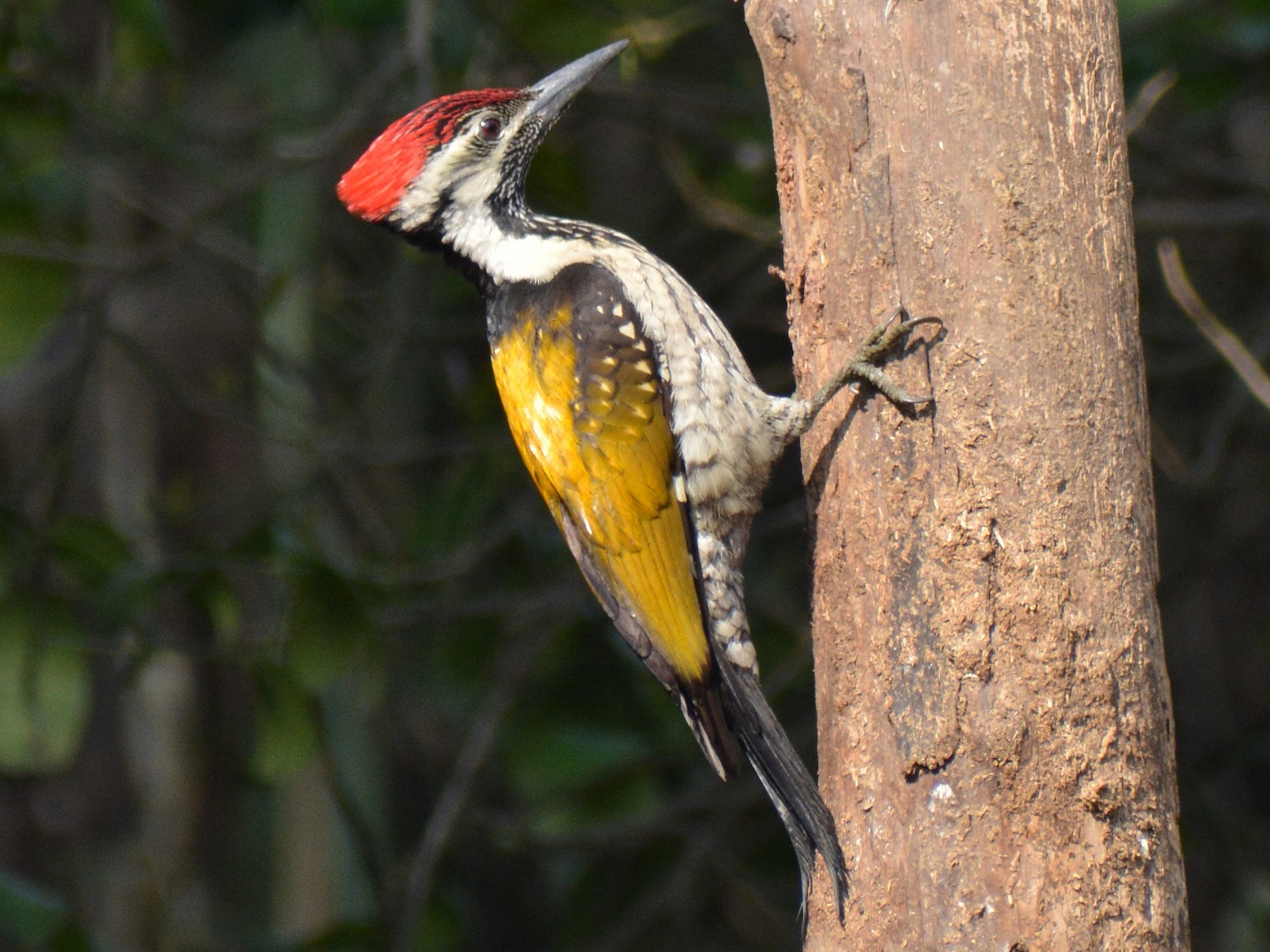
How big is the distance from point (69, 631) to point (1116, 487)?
3.03 meters

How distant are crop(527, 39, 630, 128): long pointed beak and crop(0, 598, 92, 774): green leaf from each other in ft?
6.61

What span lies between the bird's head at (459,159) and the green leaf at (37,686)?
1599 millimetres

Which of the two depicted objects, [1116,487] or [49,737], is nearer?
[1116,487]

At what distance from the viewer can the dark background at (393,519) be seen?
4121 millimetres

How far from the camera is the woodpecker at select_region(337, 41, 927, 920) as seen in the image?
2.90 metres

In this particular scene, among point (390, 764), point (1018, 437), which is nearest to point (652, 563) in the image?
point (1018, 437)

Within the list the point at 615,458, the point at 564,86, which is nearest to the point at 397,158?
the point at 564,86

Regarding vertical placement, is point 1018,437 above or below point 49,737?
above

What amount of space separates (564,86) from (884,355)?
155cm

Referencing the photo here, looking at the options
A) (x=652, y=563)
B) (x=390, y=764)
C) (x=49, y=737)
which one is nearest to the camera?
(x=652, y=563)

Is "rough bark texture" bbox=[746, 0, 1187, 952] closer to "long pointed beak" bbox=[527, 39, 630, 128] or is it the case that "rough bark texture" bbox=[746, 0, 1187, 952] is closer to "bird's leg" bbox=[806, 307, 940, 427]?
"bird's leg" bbox=[806, 307, 940, 427]

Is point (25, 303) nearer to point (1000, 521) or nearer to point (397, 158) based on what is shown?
point (397, 158)

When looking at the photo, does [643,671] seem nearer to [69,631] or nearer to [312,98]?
[69,631]

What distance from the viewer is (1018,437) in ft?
7.35
